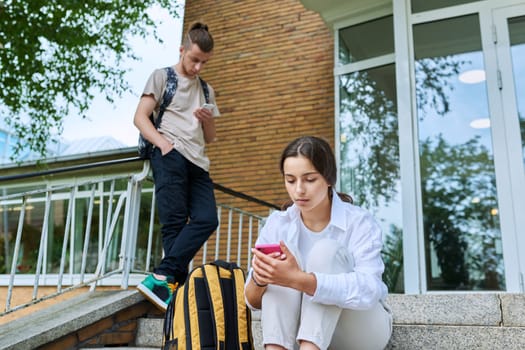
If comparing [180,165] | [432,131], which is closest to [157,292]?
[180,165]

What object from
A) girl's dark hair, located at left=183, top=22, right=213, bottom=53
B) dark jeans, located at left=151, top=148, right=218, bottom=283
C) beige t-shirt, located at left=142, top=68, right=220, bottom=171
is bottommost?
dark jeans, located at left=151, top=148, right=218, bottom=283

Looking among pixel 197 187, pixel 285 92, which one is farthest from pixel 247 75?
pixel 197 187

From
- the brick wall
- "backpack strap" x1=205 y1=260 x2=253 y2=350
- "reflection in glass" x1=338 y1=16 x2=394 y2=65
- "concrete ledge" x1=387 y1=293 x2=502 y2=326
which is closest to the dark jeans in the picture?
"backpack strap" x1=205 y1=260 x2=253 y2=350

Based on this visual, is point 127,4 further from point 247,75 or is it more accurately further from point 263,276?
point 263,276

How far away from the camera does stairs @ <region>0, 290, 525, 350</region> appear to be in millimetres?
2078

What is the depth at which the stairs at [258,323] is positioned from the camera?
2.08 metres

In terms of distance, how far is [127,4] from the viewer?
21.8ft

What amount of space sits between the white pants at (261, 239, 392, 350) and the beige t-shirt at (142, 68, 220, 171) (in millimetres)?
1323

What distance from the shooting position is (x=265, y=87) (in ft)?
20.9

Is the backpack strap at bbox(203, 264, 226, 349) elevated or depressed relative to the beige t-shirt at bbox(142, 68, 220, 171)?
depressed

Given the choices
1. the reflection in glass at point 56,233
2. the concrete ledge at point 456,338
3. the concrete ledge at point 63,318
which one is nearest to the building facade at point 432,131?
the concrete ledge at point 456,338

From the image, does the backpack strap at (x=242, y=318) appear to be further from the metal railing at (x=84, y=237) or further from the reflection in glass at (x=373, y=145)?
the metal railing at (x=84, y=237)

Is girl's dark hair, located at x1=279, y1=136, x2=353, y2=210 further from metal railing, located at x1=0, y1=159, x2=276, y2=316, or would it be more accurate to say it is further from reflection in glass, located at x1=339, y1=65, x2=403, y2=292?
metal railing, located at x1=0, y1=159, x2=276, y2=316

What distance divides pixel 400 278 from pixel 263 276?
2.92 metres
